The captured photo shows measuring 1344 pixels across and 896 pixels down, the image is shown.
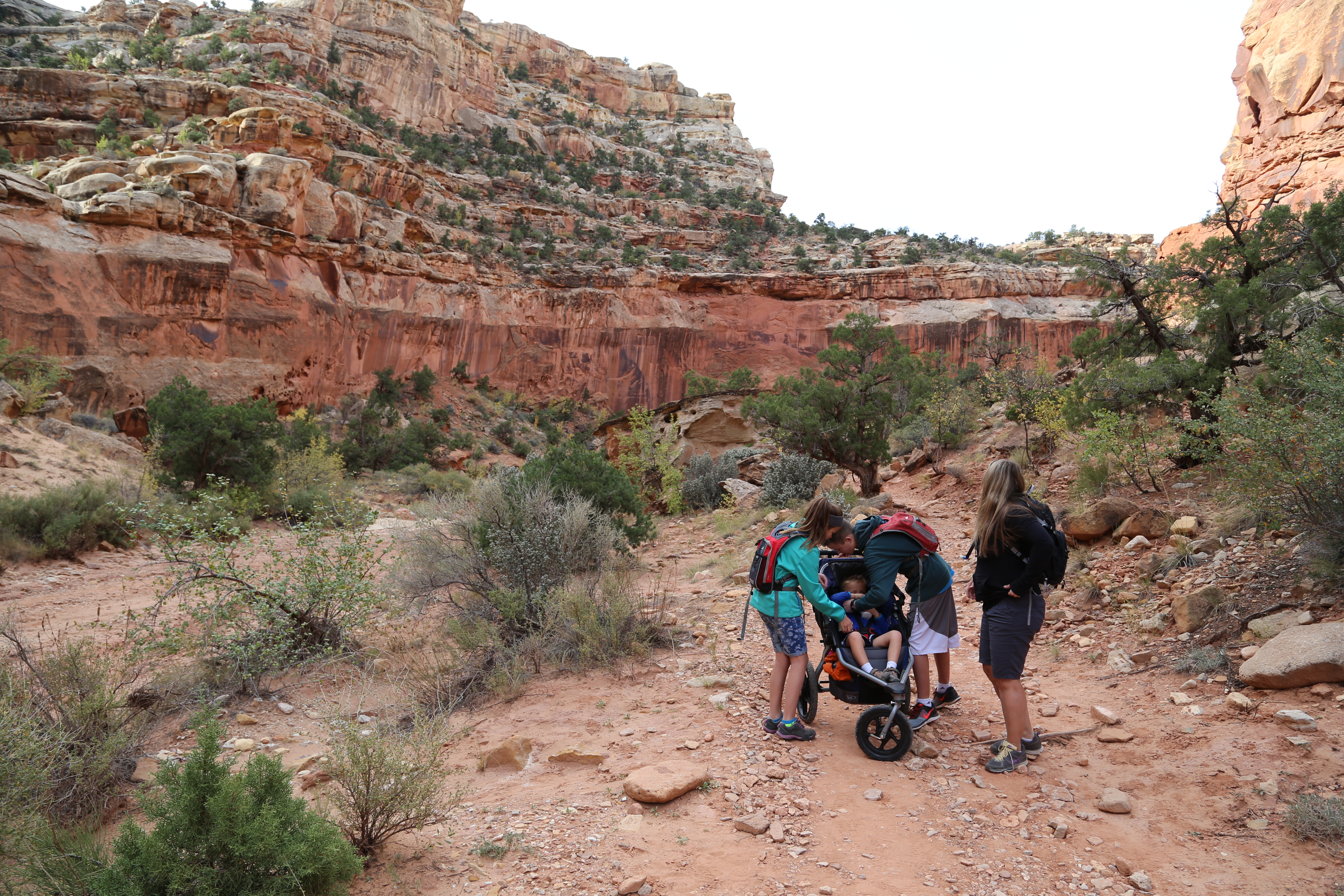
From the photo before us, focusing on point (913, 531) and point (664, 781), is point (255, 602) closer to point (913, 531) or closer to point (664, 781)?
point (664, 781)

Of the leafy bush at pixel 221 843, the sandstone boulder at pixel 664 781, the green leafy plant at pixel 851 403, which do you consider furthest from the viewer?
the green leafy plant at pixel 851 403

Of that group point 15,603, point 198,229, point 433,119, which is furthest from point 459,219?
point 15,603

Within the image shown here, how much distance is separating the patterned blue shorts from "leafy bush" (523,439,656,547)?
5002 mm

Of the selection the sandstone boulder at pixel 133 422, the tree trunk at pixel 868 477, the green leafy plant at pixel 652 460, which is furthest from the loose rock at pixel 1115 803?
the sandstone boulder at pixel 133 422

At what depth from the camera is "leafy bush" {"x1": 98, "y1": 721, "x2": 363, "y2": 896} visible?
2.42m

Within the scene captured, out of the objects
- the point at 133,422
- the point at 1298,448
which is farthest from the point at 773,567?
the point at 133,422

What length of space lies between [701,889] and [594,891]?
1.47ft

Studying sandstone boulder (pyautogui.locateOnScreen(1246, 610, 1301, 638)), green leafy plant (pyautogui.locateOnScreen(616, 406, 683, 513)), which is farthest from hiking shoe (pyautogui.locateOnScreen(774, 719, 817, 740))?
green leafy plant (pyautogui.locateOnScreen(616, 406, 683, 513))

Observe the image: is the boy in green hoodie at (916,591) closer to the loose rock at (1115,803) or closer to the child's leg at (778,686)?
the child's leg at (778,686)

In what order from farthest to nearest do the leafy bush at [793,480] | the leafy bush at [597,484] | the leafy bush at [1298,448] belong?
1. the leafy bush at [793,480]
2. the leafy bush at [597,484]
3. the leafy bush at [1298,448]

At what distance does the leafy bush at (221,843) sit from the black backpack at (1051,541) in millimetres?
3598

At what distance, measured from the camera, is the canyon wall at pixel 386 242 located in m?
22.0

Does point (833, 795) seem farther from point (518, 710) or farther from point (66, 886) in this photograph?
point (66, 886)

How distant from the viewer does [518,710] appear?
193 inches
